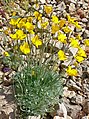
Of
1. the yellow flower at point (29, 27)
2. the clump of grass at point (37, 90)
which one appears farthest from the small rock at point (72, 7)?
the yellow flower at point (29, 27)

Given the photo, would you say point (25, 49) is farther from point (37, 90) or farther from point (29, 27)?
point (37, 90)

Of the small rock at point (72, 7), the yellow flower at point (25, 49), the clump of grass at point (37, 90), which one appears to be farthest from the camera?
the small rock at point (72, 7)

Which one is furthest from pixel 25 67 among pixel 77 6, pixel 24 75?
pixel 77 6

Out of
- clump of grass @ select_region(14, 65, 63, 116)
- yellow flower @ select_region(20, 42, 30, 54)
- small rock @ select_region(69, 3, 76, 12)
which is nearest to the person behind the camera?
yellow flower @ select_region(20, 42, 30, 54)

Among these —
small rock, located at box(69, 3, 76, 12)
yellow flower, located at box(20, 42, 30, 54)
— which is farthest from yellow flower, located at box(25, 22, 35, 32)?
small rock, located at box(69, 3, 76, 12)

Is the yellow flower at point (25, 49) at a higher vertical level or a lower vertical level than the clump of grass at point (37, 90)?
higher

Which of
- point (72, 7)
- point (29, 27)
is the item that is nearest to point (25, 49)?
point (29, 27)

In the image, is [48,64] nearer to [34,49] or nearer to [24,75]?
[24,75]

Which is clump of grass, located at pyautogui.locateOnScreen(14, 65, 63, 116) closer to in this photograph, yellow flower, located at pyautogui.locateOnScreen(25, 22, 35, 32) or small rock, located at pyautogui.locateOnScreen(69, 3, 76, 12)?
yellow flower, located at pyautogui.locateOnScreen(25, 22, 35, 32)

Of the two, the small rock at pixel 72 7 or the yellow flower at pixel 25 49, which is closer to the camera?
the yellow flower at pixel 25 49

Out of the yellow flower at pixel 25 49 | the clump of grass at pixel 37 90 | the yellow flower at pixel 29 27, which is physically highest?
the yellow flower at pixel 29 27

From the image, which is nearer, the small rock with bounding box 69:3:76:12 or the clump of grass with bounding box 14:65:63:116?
the clump of grass with bounding box 14:65:63:116

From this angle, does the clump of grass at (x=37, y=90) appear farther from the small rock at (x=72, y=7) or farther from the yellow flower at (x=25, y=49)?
the small rock at (x=72, y=7)
